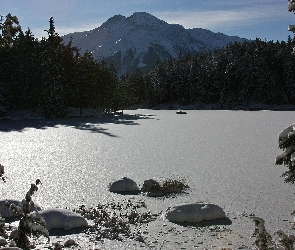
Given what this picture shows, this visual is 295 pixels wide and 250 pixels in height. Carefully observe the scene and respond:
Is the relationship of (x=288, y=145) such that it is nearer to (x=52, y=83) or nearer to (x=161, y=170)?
(x=161, y=170)

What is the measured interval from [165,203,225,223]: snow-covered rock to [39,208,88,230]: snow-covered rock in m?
2.31

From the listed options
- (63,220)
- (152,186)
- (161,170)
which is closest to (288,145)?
(63,220)

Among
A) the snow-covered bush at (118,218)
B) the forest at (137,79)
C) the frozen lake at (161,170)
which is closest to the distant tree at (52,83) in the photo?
the forest at (137,79)

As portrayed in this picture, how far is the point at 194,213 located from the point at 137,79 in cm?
11245

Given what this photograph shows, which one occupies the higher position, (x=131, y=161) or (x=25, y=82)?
(x=25, y=82)

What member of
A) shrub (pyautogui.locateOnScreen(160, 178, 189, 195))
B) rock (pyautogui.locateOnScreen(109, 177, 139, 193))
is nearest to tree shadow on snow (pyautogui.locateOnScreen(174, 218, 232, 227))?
shrub (pyautogui.locateOnScreen(160, 178, 189, 195))

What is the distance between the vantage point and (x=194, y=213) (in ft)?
32.4

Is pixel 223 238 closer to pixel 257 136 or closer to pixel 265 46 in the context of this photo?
pixel 257 136

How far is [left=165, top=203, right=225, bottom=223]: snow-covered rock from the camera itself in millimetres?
9805

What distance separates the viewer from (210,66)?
101562mm

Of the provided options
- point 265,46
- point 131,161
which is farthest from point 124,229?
point 265,46

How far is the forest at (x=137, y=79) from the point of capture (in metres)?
58.1

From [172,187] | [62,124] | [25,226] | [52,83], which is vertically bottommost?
[172,187]

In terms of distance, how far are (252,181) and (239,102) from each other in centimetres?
8405
